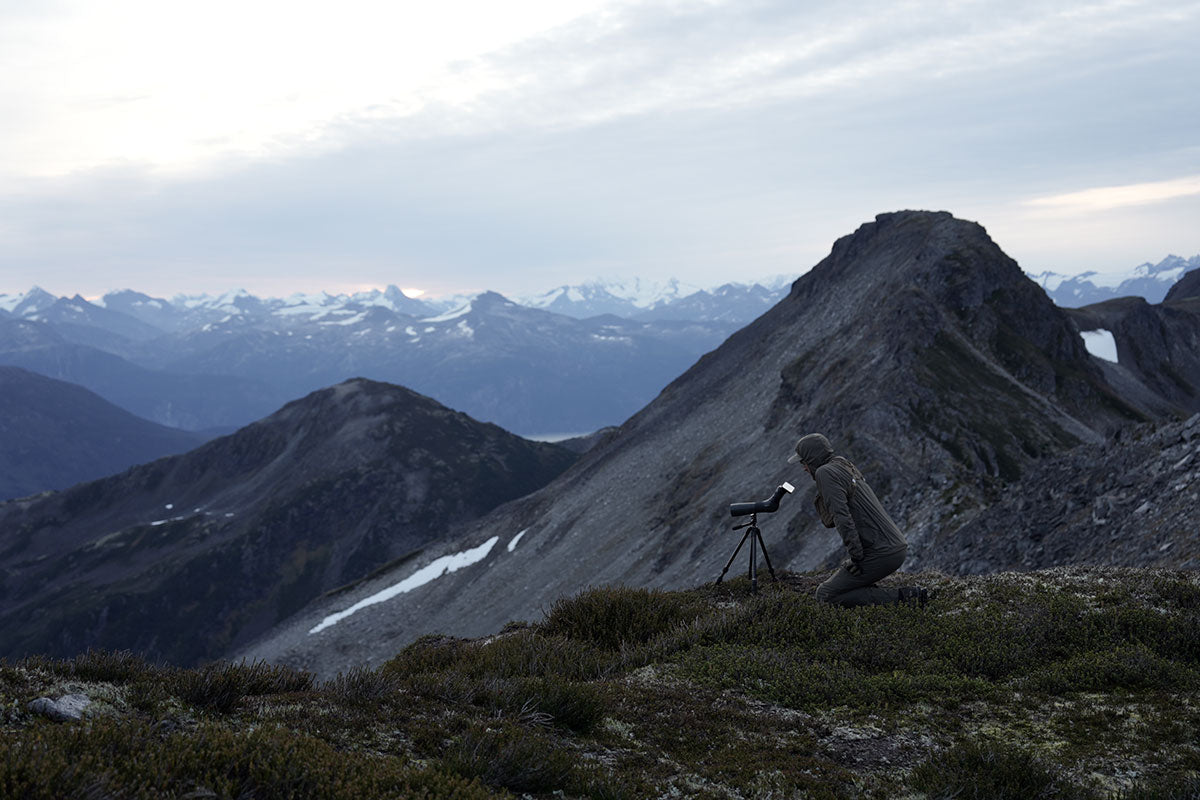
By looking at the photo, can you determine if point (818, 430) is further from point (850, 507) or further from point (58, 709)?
point (58, 709)

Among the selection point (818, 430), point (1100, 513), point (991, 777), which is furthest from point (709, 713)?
point (818, 430)

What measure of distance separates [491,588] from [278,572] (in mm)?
111649

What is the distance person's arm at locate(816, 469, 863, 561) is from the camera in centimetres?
1053

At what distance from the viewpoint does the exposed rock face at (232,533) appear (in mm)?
144500

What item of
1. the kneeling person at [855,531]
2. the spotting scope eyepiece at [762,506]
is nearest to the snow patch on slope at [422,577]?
the spotting scope eyepiece at [762,506]

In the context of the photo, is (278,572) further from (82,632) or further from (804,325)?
(804,325)

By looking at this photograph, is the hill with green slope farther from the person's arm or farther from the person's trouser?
the person's arm

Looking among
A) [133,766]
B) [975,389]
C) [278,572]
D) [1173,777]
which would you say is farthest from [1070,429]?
[278,572]

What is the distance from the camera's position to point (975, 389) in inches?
1763

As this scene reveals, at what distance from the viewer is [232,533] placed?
15950 centimetres

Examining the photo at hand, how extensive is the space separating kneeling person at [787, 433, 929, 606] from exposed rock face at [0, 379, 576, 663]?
482 ft

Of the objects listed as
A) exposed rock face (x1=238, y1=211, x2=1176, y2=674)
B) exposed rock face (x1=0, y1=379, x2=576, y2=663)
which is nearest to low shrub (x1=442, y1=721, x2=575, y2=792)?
exposed rock face (x1=238, y1=211, x2=1176, y2=674)

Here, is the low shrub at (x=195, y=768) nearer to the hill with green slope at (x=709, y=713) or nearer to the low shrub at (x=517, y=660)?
the hill with green slope at (x=709, y=713)

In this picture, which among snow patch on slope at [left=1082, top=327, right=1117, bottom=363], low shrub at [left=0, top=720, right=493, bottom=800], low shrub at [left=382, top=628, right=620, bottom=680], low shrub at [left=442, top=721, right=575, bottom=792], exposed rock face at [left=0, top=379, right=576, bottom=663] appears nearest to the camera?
low shrub at [left=0, top=720, right=493, bottom=800]
